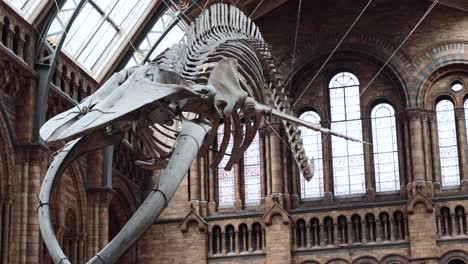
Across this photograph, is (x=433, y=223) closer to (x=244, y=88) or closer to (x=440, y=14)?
(x=440, y=14)

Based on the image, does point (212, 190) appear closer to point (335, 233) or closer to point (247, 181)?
point (247, 181)

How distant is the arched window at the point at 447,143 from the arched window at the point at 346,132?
2.56 meters

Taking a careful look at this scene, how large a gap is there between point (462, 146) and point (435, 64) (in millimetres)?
2787

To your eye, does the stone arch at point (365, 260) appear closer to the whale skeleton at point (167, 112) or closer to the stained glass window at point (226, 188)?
the stained glass window at point (226, 188)

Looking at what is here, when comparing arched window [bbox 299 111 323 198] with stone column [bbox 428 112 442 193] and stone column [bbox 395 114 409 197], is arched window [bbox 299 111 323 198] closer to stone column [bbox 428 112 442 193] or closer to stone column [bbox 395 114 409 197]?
stone column [bbox 395 114 409 197]

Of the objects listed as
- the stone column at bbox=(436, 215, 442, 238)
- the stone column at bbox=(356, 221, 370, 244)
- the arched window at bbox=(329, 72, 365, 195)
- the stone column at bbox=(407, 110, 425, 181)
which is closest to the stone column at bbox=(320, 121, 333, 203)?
the arched window at bbox=(329, 72, 365, 195)

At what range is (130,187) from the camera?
33.8 meters

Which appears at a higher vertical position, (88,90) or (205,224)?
(88,90)

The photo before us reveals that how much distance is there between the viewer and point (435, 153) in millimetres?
32906

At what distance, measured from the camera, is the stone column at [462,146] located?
32250 mm

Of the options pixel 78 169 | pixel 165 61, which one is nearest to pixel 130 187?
pixel 78 169

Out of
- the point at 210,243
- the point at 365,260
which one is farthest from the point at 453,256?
the point at 210,243

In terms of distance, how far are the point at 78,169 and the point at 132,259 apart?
18.0 ft

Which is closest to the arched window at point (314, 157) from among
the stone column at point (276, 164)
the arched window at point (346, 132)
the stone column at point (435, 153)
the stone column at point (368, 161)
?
the arched window at point (346, 132)
